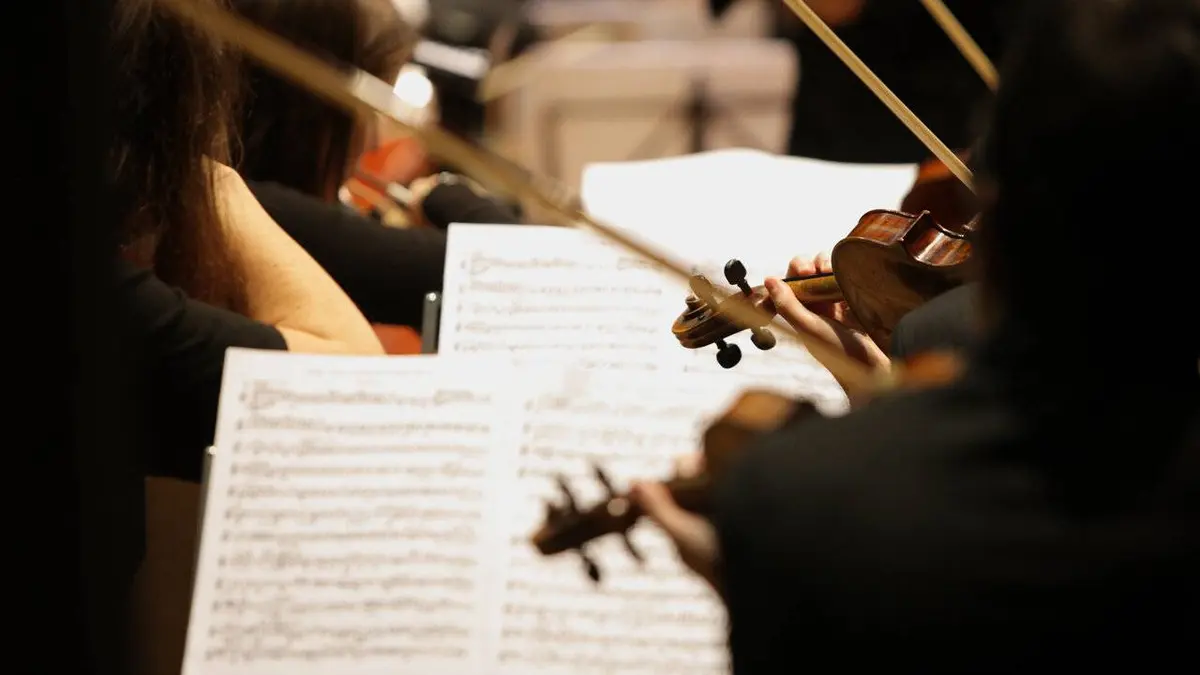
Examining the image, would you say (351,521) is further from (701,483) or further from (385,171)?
(385,171)

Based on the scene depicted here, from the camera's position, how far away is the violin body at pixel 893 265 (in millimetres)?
1246

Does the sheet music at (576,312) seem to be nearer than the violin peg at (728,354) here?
No

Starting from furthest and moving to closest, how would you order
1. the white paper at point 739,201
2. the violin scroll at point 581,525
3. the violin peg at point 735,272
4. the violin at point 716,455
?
the white paper at point 739,201 → the violin peg at point 735,272 → the violin scroll at point 581,525 → the violin at point 716,455

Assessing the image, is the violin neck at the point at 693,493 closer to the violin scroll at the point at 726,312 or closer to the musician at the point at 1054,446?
the musician at the point at 1054,446

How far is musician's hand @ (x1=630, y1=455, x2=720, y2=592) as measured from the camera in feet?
2.96

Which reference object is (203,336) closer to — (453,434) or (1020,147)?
(453,434)

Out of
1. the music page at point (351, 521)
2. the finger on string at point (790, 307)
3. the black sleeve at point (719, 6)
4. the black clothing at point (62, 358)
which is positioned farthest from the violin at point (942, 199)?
the black sleeve at point (719, 6)

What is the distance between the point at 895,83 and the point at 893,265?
120 cm

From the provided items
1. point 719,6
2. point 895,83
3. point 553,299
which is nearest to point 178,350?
point 553,299

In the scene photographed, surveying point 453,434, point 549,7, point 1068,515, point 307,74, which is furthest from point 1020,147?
point 549,7

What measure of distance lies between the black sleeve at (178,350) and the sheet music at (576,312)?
0.85ft

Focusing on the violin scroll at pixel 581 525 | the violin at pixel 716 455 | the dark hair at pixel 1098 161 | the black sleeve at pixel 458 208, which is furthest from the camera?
the black sleeve at pixel 458 208

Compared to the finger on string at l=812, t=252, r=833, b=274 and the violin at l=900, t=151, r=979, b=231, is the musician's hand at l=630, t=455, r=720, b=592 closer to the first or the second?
the finger on string at l=812, t=252, r=833, b=274

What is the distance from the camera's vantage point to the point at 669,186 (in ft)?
6.05
